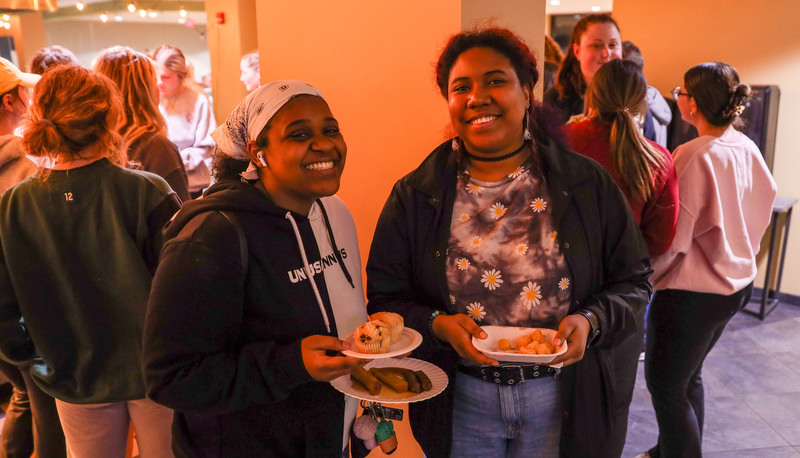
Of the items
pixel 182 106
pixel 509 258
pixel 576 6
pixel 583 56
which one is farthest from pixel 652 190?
pixel 576 6

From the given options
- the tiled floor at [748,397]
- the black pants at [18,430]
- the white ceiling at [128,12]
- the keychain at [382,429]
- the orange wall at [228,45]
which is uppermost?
the white ceiling at [128,12]

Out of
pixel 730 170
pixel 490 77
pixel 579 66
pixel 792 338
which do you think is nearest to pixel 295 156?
pixel 490 77

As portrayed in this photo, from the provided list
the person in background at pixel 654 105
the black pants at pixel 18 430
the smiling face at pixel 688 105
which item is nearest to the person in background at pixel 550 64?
the person in background at pixel 654 105

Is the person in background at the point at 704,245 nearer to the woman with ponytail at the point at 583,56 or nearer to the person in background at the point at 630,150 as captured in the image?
the person in background at the point at 630,150

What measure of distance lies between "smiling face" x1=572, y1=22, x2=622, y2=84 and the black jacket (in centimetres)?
180

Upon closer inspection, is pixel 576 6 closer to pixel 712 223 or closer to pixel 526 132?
pixel 712 223

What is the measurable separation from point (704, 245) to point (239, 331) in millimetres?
2012

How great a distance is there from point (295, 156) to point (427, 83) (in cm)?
87

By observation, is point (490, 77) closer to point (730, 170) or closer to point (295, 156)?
point (295, 156)

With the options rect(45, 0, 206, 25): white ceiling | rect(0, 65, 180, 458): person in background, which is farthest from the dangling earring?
rect(45, 0, 206, 25): white ceiling

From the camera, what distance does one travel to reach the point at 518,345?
1475mm

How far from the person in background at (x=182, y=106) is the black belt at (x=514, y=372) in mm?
3039

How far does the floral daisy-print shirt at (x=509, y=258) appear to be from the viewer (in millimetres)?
1563

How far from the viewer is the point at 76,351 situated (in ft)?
6.22
